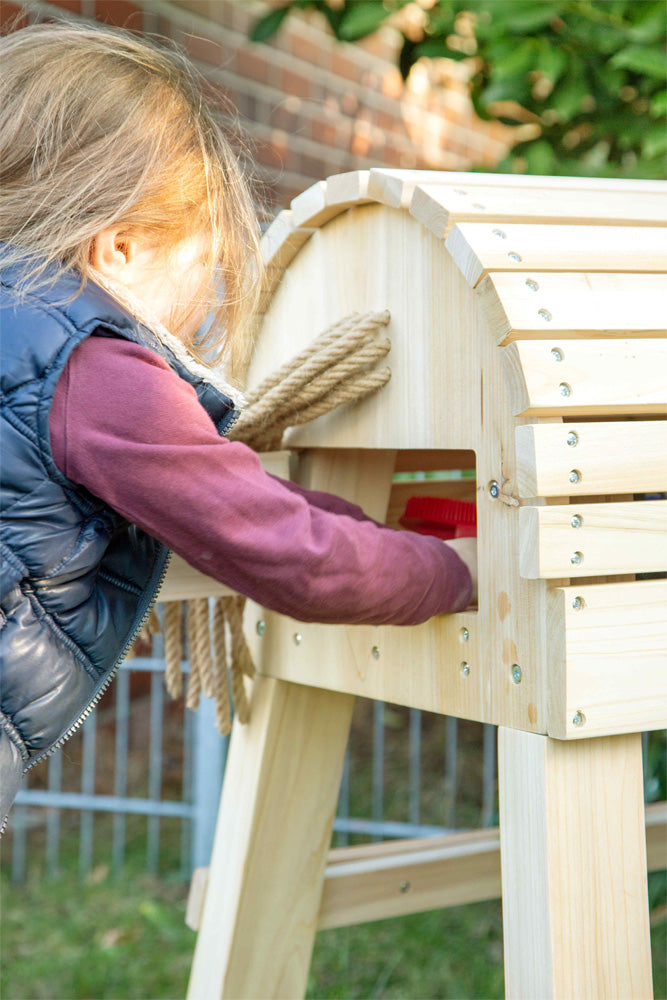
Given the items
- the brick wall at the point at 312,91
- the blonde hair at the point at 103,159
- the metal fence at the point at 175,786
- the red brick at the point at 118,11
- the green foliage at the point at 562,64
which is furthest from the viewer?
the brick wall at the point at 312,91

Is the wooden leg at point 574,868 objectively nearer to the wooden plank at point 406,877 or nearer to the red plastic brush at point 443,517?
the red plastic brush at point 443,517

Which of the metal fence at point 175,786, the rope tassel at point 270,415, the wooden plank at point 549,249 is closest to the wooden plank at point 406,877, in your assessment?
the rope tassel at point 270,415

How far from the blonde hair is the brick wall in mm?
1305

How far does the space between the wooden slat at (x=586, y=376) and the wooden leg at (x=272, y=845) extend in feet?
1.89

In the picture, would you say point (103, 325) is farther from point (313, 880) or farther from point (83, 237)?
point (313, 880)

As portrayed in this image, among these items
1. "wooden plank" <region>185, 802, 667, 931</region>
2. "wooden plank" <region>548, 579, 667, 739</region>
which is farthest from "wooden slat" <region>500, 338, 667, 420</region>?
"wooden plank" <region>185, 802, 667, 931</region>

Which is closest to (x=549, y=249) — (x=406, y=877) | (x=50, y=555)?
(x=50, y=555)

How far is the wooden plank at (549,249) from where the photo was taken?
0.90 meters

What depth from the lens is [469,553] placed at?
1047 millimetres

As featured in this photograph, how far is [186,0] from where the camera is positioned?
267 centimetres

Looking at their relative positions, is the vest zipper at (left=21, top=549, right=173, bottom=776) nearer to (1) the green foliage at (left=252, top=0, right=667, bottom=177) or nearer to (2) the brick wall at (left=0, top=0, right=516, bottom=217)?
(1) the green foliage at (left=252, top=0, right=667, bottom=177)

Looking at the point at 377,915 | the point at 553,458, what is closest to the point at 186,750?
the point at 377,915

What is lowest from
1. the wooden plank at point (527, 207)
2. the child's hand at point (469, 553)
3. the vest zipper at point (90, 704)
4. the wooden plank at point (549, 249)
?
the vest zipper at point (90, 704)

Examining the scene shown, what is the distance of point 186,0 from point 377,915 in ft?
7.31
